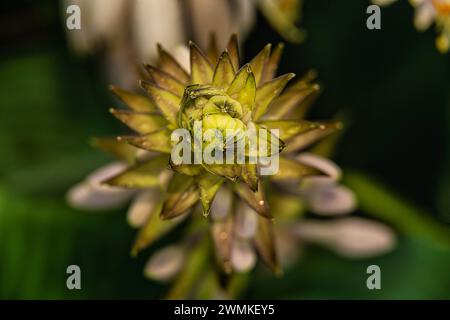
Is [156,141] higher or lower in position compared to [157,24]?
lower

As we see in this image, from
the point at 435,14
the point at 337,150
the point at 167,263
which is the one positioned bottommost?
the point at 167,263

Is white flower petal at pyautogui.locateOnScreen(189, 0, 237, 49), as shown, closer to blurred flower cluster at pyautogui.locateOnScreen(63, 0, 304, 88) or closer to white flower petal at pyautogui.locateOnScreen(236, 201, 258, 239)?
blurred flower cluster at pyautogui.locateOnScreen(63, 0, 304, 88)

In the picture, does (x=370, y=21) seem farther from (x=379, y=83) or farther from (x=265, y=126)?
(x=265, y=126)

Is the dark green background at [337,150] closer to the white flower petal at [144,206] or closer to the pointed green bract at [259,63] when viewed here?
the white flower petal at [144,206]

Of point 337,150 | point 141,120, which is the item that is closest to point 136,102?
point 141,120

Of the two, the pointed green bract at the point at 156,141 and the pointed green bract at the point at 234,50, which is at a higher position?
the pointed green bract at the point at 234,50

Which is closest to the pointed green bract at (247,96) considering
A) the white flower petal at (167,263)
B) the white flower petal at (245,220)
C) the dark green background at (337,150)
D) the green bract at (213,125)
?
the green bract at (213,125)

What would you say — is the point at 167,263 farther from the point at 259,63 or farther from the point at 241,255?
the point at 259,63
